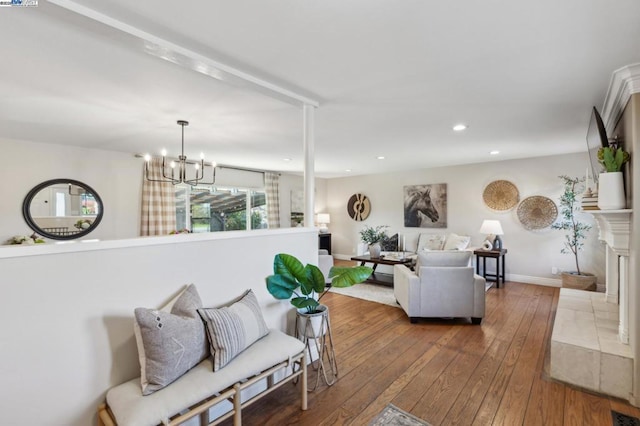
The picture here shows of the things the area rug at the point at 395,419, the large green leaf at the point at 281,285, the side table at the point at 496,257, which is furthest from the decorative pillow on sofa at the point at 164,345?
the side table at the point at 496,257

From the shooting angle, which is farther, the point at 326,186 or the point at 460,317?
the point at 326,186

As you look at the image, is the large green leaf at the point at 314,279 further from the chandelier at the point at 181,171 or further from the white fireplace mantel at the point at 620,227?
the white fireplace mantel at the point at 620,227

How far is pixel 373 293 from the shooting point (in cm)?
465

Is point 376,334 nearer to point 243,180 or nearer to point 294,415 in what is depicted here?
point 294,415

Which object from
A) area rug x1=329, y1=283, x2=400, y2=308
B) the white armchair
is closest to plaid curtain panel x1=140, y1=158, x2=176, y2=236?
area rug x1=329, y1=283, x2=400, y2=308

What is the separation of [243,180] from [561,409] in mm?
6113

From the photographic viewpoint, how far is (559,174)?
495 centimetres

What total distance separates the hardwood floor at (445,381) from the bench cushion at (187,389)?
1.59ft

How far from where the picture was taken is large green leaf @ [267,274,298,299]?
2215 mm

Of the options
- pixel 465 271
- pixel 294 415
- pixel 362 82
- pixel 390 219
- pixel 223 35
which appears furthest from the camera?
pixel 390 219

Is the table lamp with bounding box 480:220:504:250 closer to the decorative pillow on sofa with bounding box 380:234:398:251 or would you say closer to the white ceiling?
the white ceiling

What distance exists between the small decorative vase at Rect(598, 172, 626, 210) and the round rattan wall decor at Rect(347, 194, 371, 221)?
18.1 ft

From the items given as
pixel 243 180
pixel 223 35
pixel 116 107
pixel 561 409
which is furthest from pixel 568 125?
pixel 243 180

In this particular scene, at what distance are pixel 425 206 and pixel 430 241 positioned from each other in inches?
36.8
